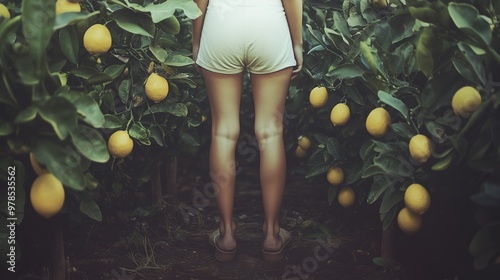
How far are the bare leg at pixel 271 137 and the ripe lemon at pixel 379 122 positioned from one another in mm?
475

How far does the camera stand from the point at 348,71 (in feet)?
8.72

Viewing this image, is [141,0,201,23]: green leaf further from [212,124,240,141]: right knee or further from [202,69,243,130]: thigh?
[212,124,240,141]: right knee

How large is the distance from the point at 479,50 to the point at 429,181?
0.55m

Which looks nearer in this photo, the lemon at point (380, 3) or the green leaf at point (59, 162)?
the green leaf at point (59, 162)

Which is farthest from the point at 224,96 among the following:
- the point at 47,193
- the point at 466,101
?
the point at 466,101

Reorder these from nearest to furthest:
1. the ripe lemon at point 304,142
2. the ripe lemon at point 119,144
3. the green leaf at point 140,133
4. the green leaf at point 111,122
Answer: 1. the green leaf at point 111,122
2. the ripe lemon at point 119,144
3. the green leaf at point 140,133
4. the ripe lemon at point 304,142

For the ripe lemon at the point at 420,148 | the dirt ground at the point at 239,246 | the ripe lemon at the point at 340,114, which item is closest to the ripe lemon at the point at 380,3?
the ripe lemon at the point at 340,114

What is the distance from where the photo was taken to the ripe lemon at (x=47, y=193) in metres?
2.07

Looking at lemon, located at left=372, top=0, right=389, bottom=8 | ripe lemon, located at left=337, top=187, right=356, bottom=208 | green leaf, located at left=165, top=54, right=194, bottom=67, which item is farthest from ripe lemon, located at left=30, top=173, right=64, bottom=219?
lemon, located at left=372, top=0, right=389, bottom=8

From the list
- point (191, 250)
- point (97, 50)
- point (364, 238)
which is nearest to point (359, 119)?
point (364, 238)

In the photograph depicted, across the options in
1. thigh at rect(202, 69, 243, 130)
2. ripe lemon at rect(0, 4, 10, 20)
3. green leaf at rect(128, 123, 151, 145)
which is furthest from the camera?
thigh at rect(202, 69, 243, 130)

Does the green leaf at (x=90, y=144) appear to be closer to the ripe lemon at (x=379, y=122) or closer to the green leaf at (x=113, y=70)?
the green leaf at (x=113, y=70)

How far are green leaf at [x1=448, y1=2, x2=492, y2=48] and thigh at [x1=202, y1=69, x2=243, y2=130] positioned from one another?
3.52ft

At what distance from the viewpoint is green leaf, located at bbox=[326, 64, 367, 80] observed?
2619 mm
